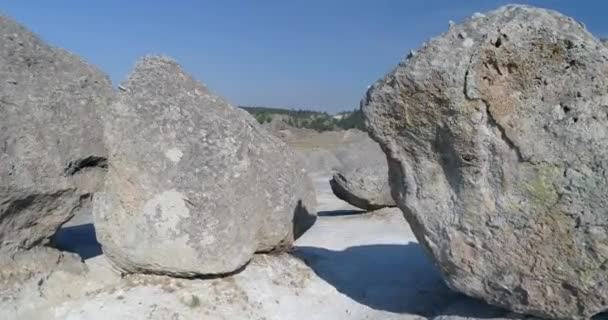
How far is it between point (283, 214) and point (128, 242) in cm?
170

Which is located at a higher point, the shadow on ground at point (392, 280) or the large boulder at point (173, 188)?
the large boulder at point (173, 188)

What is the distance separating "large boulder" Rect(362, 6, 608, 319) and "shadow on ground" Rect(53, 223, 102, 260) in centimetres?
394

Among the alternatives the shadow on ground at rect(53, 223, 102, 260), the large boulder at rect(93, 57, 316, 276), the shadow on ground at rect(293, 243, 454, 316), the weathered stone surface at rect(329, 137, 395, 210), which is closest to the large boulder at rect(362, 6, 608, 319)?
the shadow on ground at rect(293, 243, 454, 316)

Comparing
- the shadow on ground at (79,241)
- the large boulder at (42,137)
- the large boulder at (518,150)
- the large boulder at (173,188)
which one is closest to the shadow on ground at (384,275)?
the large boulder at (173,188)

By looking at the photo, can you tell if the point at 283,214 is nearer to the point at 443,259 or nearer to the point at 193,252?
the point at 193,252

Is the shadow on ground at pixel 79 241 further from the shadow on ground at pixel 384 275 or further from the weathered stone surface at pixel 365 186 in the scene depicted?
the weathered stone surface at pixel 365 186

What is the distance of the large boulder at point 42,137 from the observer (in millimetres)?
5789

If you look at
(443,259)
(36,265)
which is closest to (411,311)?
(443,259)

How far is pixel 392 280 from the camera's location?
662 cm

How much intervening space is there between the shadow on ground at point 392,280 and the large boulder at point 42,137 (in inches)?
102

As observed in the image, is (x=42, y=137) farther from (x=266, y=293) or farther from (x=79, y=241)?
(x=266, y=293)

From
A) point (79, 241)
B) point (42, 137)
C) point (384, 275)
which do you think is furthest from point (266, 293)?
point (79, 241)

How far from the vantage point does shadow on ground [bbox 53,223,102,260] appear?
700 centimetres

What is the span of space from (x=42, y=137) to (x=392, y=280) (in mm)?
3745
